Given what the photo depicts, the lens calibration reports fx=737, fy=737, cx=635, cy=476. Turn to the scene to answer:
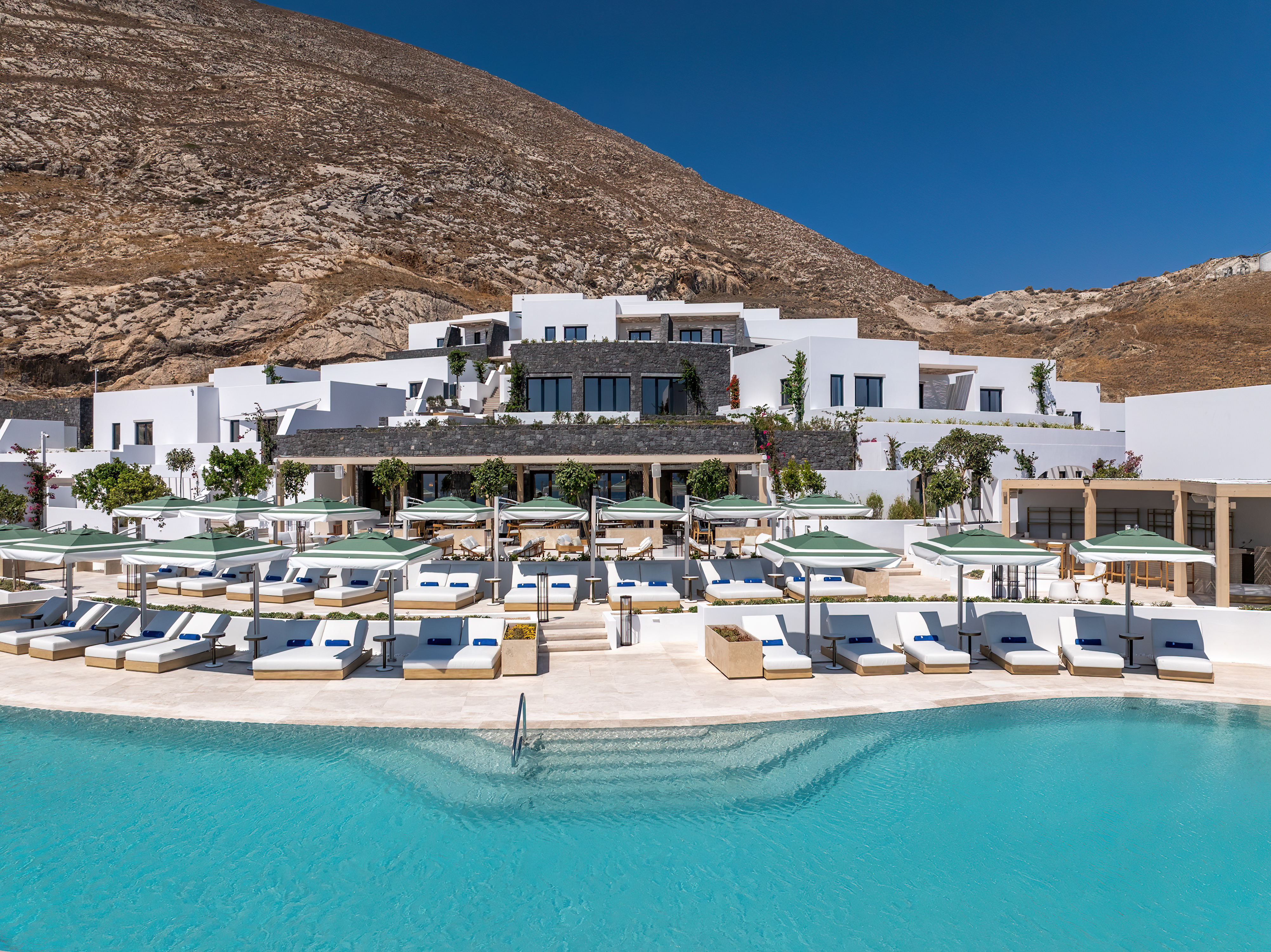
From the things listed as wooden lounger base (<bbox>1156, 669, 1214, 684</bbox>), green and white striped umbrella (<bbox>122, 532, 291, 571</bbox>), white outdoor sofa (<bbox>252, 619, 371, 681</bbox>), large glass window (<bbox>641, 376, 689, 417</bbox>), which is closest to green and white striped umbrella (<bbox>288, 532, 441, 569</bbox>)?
→ green and white striped umbrella (<bbox>122, 532, 291, 571</bbox>)

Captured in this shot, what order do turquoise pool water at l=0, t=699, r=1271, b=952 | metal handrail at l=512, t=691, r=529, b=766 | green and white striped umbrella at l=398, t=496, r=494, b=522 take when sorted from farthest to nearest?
green and white striped umbrella at l=398, t=496, r=494, b=522 → metal handrail at l=512, t=691, r=529, b=766 → turquoise pool water at l=0, t=699, r=1271, b=952

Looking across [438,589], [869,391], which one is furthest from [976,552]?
[869,391]

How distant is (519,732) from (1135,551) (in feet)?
33.1

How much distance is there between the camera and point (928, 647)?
40.2ft

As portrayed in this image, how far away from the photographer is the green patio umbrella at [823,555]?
11820 millimetres

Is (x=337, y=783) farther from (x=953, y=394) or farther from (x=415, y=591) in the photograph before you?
(x=953, y=394)

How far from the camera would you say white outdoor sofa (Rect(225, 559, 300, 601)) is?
17.7 m

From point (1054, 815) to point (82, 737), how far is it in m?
11.3

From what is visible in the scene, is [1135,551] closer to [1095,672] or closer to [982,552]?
[1095,672]

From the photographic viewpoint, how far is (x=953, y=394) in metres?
39.4

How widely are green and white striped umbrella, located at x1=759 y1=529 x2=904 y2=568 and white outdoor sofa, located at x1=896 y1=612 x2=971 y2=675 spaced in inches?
58.8

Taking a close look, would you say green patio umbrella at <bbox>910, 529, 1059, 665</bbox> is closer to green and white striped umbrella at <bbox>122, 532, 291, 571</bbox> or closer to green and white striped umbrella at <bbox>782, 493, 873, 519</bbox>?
green and white striped umbrella at <bbox>782, 493, 873, 519</bbox>

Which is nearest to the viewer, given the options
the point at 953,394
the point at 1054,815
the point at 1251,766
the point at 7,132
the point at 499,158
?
the point at 1054,815

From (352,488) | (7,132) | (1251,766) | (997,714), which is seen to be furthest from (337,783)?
(7,132)
